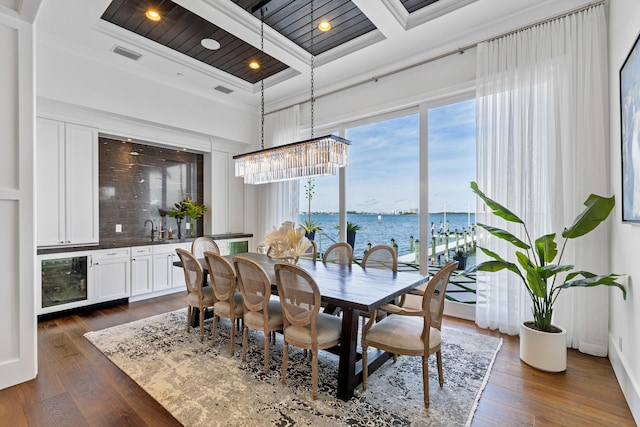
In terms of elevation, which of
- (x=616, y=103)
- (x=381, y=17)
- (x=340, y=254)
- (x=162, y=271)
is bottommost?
(x=162, y=271)

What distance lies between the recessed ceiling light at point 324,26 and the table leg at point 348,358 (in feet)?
10.8

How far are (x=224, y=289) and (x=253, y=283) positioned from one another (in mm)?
573

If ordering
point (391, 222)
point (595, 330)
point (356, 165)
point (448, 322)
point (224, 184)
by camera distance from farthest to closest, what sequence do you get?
point (224, 184)
point (356, 165)
point (391, 222)
point (448, 322)
point (595, 330)

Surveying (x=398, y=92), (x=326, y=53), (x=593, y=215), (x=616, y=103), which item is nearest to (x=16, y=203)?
(x=326, y=53)

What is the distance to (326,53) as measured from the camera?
4352mm

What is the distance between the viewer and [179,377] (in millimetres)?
2541

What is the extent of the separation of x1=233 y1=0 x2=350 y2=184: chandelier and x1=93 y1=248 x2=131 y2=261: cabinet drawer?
7.24 feet

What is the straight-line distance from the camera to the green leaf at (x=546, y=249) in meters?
2.72

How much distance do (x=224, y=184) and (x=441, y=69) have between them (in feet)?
14.2

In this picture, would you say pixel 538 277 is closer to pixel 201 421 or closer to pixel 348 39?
pixel 201 421

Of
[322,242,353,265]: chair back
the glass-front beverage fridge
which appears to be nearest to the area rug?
the glass-front beverage fridge

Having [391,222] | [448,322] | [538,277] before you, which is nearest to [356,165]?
[391,222]

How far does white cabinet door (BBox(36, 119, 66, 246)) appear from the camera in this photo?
3.96m

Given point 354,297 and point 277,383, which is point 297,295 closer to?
point 354,297
